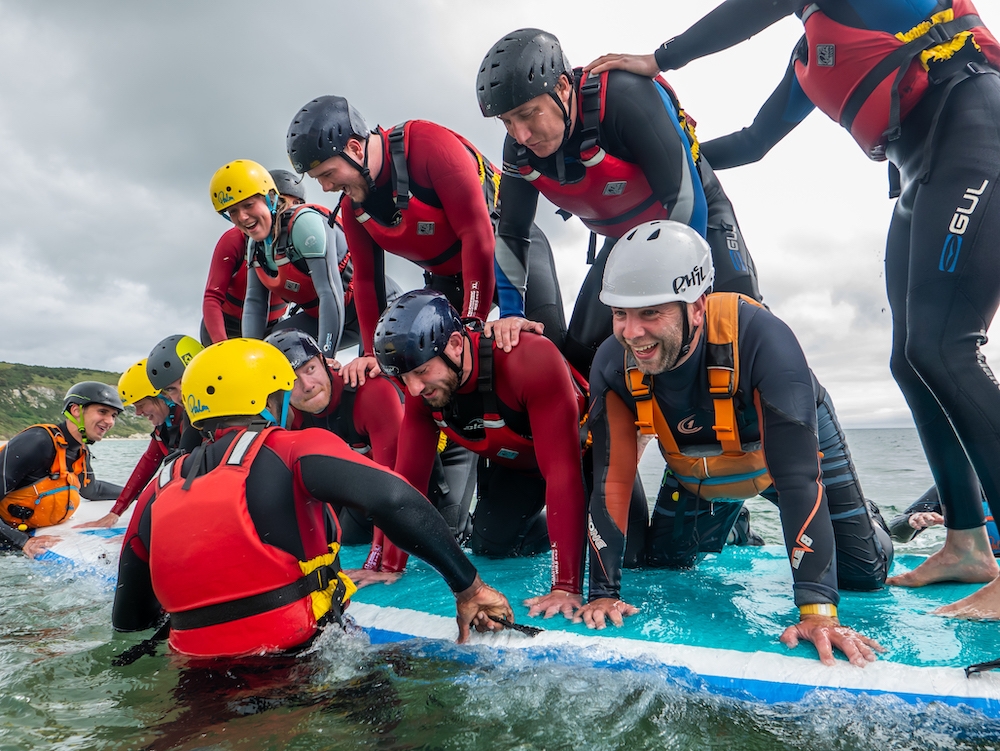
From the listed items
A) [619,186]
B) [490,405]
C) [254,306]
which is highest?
[619,186]

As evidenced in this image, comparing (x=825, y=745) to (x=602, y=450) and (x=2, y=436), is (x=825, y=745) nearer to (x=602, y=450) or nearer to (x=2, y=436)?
(x=602, y=450)

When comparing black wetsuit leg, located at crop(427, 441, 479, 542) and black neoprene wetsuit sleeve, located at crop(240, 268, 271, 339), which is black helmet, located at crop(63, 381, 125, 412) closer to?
black neoprene wetsuit sleeve, located at crop(240, 268, 271, 339)

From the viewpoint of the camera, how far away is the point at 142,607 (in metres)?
3.44

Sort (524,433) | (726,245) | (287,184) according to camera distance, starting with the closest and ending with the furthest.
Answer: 1. (524,433)
2. (726,245)
3. (287,184)

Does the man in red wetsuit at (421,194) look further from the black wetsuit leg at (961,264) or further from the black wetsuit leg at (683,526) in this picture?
the black wetsuit leg at (961,264)

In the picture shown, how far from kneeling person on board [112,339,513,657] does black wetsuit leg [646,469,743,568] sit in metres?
1.84

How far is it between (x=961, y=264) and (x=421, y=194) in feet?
11.4

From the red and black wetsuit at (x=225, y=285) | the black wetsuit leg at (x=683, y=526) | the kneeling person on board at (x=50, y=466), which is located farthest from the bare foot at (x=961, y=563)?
the kneeling person on board at (x=50, y=466)

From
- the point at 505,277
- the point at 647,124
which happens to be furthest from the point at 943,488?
the point at 505,277

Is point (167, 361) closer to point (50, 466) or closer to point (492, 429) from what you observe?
point (50, 466)

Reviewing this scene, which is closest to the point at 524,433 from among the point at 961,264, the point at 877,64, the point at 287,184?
the point at 961,264

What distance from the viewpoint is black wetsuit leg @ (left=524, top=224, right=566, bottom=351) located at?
5379 millimetres

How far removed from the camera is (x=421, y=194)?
5.07 m

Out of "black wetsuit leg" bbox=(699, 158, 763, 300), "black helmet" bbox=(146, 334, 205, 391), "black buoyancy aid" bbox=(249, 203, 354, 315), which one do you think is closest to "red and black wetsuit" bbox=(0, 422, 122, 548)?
"black helmet" bbox=(146, 334, 205, 391)
